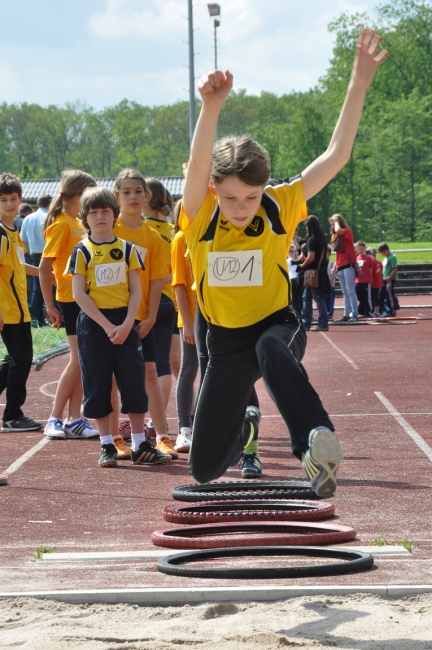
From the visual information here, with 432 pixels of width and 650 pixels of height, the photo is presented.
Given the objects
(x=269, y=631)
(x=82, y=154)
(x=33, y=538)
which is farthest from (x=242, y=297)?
(x=82, y=154)

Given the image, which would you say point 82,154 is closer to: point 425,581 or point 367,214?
point 367,214

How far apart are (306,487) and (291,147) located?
66.4m

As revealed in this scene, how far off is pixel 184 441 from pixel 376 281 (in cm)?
1800

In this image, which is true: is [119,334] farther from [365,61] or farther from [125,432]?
[365,61]

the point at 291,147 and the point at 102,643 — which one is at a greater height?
the point at 291,147

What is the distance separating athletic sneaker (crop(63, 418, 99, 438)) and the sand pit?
4595mm

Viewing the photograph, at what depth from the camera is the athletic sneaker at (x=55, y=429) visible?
8672 millimetres

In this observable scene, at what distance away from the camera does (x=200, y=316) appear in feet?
17.5

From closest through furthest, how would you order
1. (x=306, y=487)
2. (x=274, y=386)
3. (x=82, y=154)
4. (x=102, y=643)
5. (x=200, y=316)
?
(x=102, y=643), (x=274, y=386), (x=200, y=316), (x=306, y=487), (x=82, y=154)

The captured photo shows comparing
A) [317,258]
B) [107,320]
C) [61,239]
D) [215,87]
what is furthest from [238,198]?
[317,258]

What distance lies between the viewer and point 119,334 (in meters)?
7.16

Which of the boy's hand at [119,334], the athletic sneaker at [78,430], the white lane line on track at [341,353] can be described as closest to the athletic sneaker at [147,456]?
the boy's hand at [119,334]

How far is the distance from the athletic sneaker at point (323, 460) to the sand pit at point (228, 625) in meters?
0.48

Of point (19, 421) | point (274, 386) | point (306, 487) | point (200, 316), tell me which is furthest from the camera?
point (19, 421)
